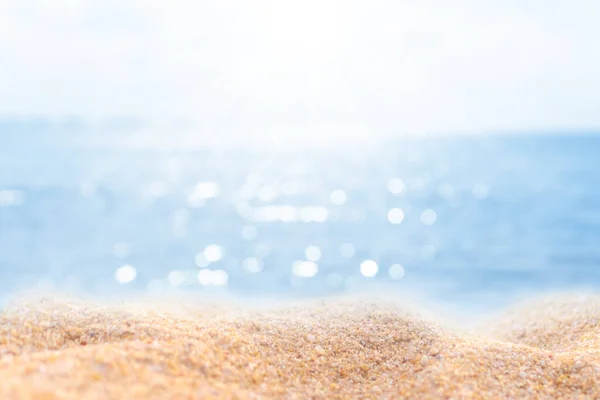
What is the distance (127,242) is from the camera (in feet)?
85.1

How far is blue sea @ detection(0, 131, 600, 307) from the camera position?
20.5 meters

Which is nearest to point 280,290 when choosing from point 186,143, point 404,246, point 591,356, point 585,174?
point 404,246

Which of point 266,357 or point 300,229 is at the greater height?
point 300,229

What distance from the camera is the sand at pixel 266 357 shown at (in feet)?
8.87

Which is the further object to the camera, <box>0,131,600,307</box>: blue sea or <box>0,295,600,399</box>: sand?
<box>0,131,600,307</box>: blue sea

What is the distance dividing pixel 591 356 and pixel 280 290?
52.2ft

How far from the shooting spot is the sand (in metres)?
2.71

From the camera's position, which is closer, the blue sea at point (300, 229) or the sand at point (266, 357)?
the sand at point (266, 357)

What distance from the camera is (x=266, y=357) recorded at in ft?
11.7

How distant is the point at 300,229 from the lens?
1108 inches

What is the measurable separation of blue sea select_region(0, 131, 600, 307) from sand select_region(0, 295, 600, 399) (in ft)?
6.15

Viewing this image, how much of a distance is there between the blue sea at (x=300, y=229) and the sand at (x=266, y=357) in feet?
6.15

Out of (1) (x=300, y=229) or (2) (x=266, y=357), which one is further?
(1) (x=300, y=229)

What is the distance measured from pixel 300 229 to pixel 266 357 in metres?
24.6
